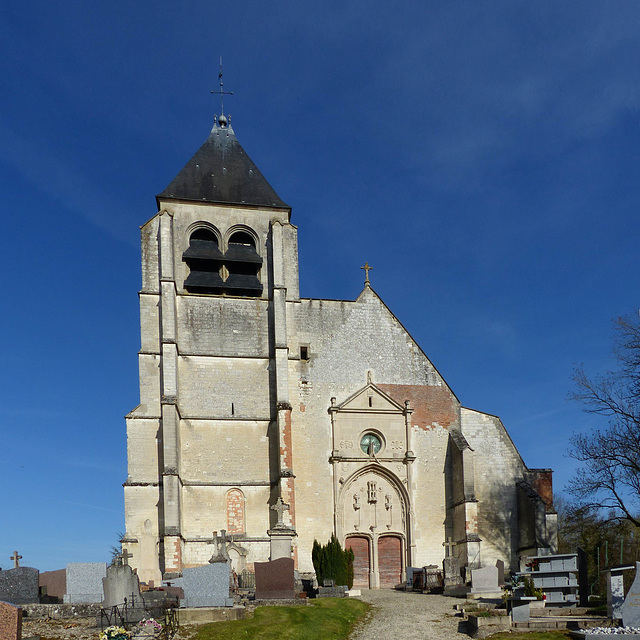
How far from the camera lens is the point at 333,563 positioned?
20859 millimetres

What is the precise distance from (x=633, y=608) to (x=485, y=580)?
18.8 ft

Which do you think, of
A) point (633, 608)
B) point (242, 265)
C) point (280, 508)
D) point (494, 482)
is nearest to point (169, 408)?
point (280, 508)

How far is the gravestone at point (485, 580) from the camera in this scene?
687 inches

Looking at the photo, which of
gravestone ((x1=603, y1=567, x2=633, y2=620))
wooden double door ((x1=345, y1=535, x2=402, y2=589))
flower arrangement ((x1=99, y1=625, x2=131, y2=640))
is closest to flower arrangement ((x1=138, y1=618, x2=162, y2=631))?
flower arrangement ((x1=99, y1=625, x2=131, y2=640))

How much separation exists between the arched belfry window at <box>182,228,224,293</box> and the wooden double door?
913 cm

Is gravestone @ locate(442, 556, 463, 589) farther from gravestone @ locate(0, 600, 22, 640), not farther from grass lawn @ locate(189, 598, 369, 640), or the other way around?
gravestone @ locate(0, 600, 22, 640)

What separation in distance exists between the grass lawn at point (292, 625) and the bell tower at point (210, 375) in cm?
562

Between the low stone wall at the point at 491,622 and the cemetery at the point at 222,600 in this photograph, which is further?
the low stone wall at the point at 491,622

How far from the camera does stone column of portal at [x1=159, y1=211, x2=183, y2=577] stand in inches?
815

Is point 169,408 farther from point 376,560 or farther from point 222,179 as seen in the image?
point 222,179

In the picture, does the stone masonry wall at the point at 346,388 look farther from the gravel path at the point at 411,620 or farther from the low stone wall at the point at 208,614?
the low stone wall at the point at 208,614

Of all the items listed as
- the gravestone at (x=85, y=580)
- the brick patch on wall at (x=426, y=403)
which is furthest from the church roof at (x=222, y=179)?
the gravestone at (x=85, y=580)

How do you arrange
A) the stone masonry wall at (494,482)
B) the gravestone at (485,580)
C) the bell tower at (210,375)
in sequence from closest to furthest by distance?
the gravestone at (485,580), the bell tower at (210,375), the stone masonry wall at (494,482)

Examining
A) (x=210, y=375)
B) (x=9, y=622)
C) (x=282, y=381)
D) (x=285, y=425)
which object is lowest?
(x=9, y=622)
